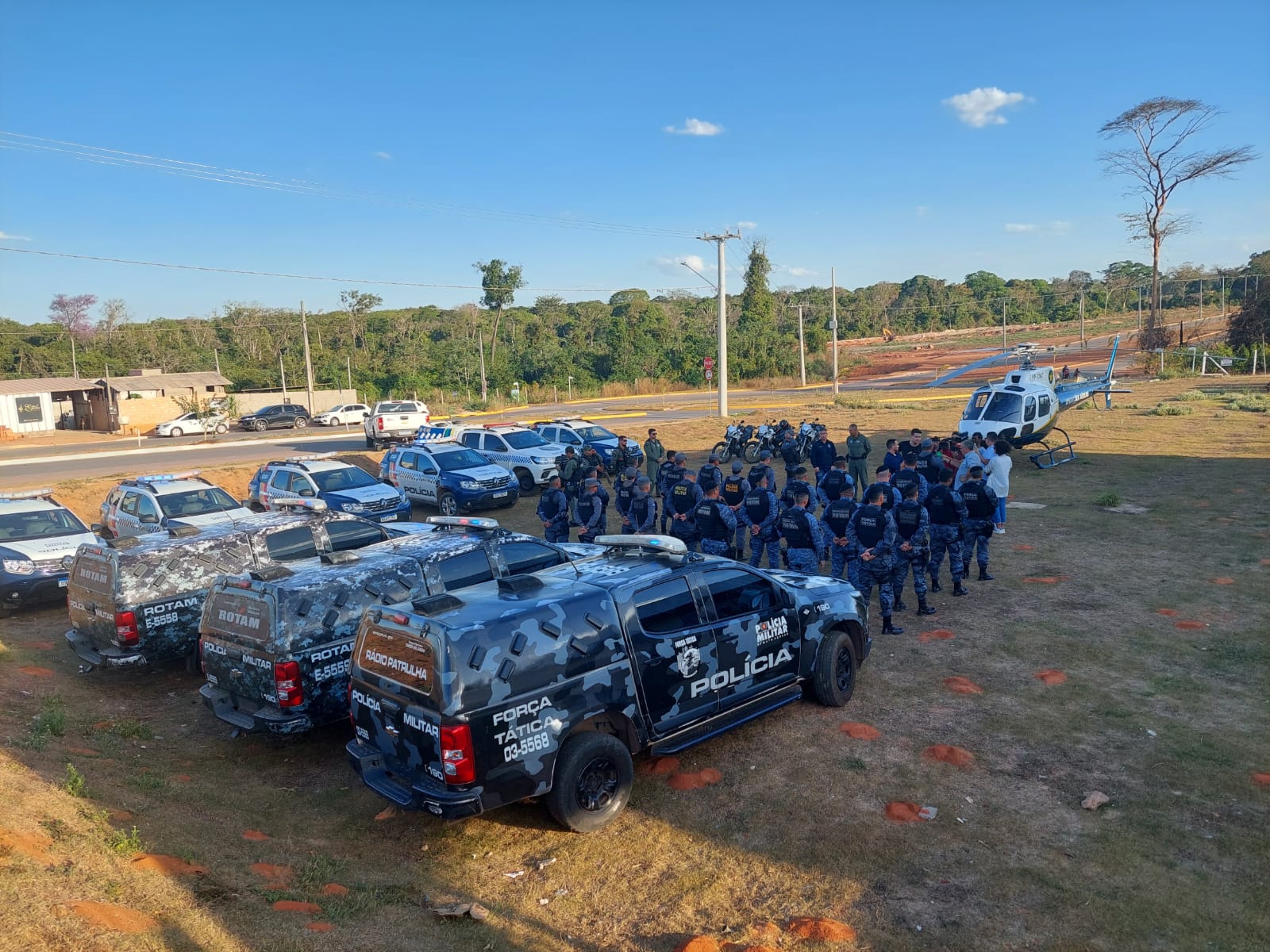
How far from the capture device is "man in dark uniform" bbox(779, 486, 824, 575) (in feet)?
33.7

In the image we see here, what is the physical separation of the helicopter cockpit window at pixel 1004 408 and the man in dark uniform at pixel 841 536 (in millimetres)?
12819

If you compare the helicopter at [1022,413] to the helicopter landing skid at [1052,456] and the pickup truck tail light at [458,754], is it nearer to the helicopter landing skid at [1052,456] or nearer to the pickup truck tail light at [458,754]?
the helicopter landing skid at [1052,456]

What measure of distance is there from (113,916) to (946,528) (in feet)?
32.8

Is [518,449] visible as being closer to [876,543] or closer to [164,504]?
[164,504]

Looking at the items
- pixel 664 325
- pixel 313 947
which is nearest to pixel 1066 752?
pixel 313 947

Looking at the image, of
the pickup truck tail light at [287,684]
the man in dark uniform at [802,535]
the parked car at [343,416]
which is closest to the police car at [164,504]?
the pickup truck tail light at [287,684]

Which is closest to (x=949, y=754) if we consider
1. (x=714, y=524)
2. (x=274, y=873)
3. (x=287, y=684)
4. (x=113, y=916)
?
(x=714, y=524)

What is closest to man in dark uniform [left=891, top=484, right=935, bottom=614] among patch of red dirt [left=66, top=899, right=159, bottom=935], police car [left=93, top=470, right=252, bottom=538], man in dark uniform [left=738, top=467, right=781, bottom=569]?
man in dark uniform [left=738, top=467, right=781, bottom=569]

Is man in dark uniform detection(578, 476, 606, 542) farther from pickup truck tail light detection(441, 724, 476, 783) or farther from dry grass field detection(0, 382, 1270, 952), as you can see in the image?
pickup truck tail light detection(441, 724, 476, 783)

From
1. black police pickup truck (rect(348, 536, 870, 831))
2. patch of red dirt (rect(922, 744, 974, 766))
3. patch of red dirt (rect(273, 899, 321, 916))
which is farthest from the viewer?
patch of red dirt (rect(922, 744, 974, 766))

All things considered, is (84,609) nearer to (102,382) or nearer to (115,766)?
(115,766)

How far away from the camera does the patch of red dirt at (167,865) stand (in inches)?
196

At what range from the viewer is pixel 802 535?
410 inches

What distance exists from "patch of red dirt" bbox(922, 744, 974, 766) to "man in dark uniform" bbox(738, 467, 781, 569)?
4.74 metres
